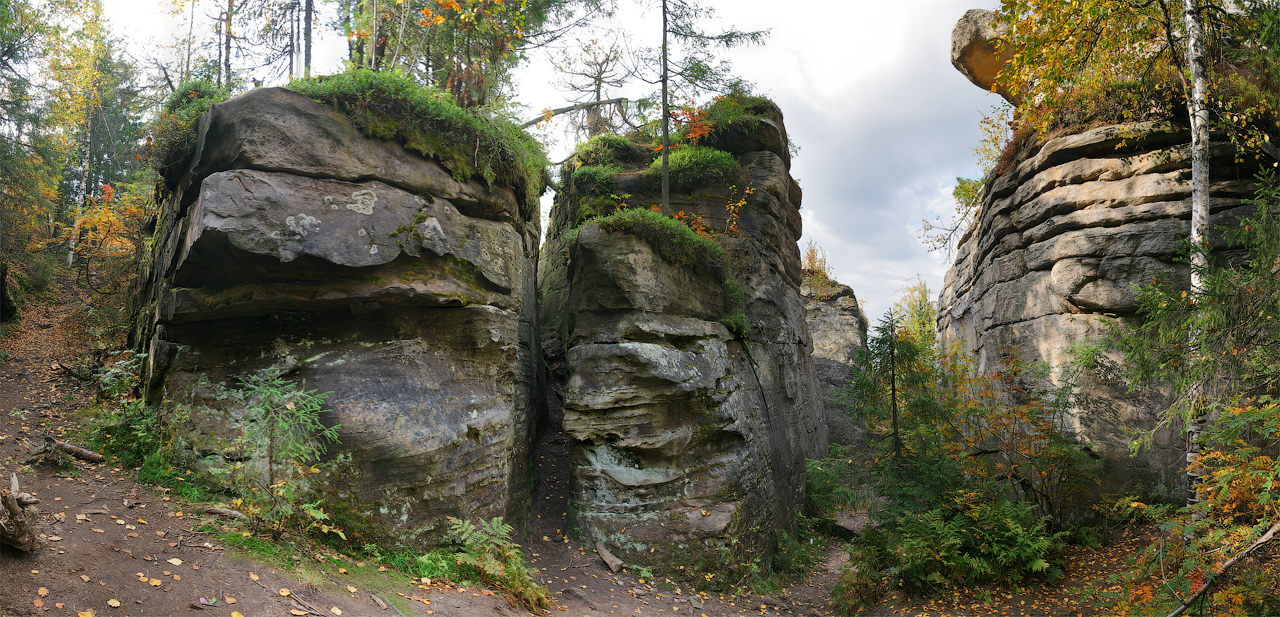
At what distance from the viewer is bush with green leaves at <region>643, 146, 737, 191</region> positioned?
13.5 m

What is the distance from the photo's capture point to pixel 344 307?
24.3ft

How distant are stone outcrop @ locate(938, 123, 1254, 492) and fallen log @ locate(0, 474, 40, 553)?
1412 cm

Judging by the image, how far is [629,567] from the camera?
8641 millimetres

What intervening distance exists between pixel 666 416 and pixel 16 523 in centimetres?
739

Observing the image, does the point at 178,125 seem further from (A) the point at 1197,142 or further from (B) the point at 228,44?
(A) the point at 1197,142

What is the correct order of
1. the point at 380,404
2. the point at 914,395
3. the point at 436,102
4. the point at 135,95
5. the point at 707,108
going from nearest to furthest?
the point at 380,404 → the point at 436,102 → the point at 914,395 → the point at 707,108 → the point at 135,95

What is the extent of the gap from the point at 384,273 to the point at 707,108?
9743 mm

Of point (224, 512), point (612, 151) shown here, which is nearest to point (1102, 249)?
point (612, 151)

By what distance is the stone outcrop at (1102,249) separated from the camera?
10359 millimetres

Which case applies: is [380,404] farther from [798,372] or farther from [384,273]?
[798,372]

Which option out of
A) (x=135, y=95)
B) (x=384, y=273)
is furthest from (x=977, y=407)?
(x=135, y=95)

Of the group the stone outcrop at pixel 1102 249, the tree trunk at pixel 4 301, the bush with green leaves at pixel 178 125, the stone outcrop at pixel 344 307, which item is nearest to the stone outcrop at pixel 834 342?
the stone outcrop at pixel 1102 249

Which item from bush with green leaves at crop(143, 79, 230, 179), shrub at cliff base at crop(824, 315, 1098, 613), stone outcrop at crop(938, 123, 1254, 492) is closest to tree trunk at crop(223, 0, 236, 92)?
bush with green leaves at crop(143, 79, 230, 179)

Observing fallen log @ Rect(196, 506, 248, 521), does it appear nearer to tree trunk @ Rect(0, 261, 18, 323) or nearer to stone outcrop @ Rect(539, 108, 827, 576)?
stone outcrop @ Rect(539, 108, 827, 576)
